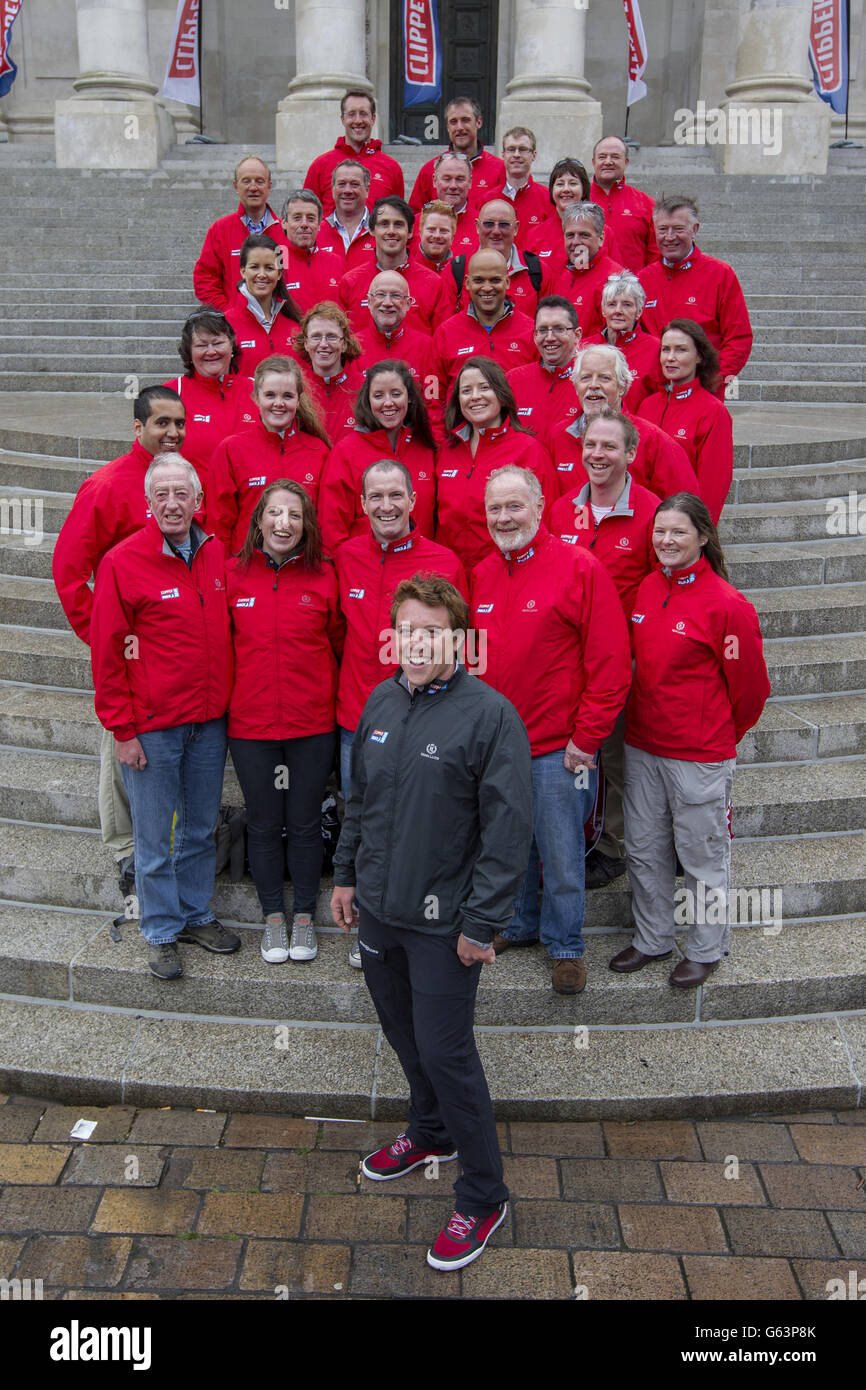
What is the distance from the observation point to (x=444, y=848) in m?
3.84

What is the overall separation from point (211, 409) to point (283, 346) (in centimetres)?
100

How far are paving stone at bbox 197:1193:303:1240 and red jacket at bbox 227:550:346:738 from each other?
175cm

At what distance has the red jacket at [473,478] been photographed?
5.32m

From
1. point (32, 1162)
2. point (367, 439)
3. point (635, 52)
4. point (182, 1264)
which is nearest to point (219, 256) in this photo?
point (367, 439)

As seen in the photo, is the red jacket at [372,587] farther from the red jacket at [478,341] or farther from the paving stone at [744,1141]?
the paving stone at [744,1141]

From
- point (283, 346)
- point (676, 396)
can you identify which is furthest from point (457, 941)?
point (283, 346)

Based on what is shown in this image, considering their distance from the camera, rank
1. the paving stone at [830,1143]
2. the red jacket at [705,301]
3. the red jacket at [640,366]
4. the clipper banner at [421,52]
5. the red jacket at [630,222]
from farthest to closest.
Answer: the clipper banner at [421,52], the red jacket at [630,222], the red jacket at [705,301], the red jacket at [640,366], the paving stone at [830,1143]

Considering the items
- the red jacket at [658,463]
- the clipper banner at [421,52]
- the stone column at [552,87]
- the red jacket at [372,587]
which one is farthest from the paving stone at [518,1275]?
the clipper banner at [421,52]

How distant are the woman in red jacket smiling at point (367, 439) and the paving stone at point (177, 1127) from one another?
2.36m

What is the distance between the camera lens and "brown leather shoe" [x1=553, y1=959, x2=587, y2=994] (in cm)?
504

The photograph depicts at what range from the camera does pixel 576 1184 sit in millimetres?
4398

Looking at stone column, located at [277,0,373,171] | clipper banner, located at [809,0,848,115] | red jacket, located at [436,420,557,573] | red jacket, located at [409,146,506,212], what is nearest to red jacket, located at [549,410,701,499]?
red jacket, located at [436,420,557,573]

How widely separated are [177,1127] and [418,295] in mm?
4712

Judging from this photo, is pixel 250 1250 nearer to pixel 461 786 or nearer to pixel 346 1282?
pixel 346 1282
